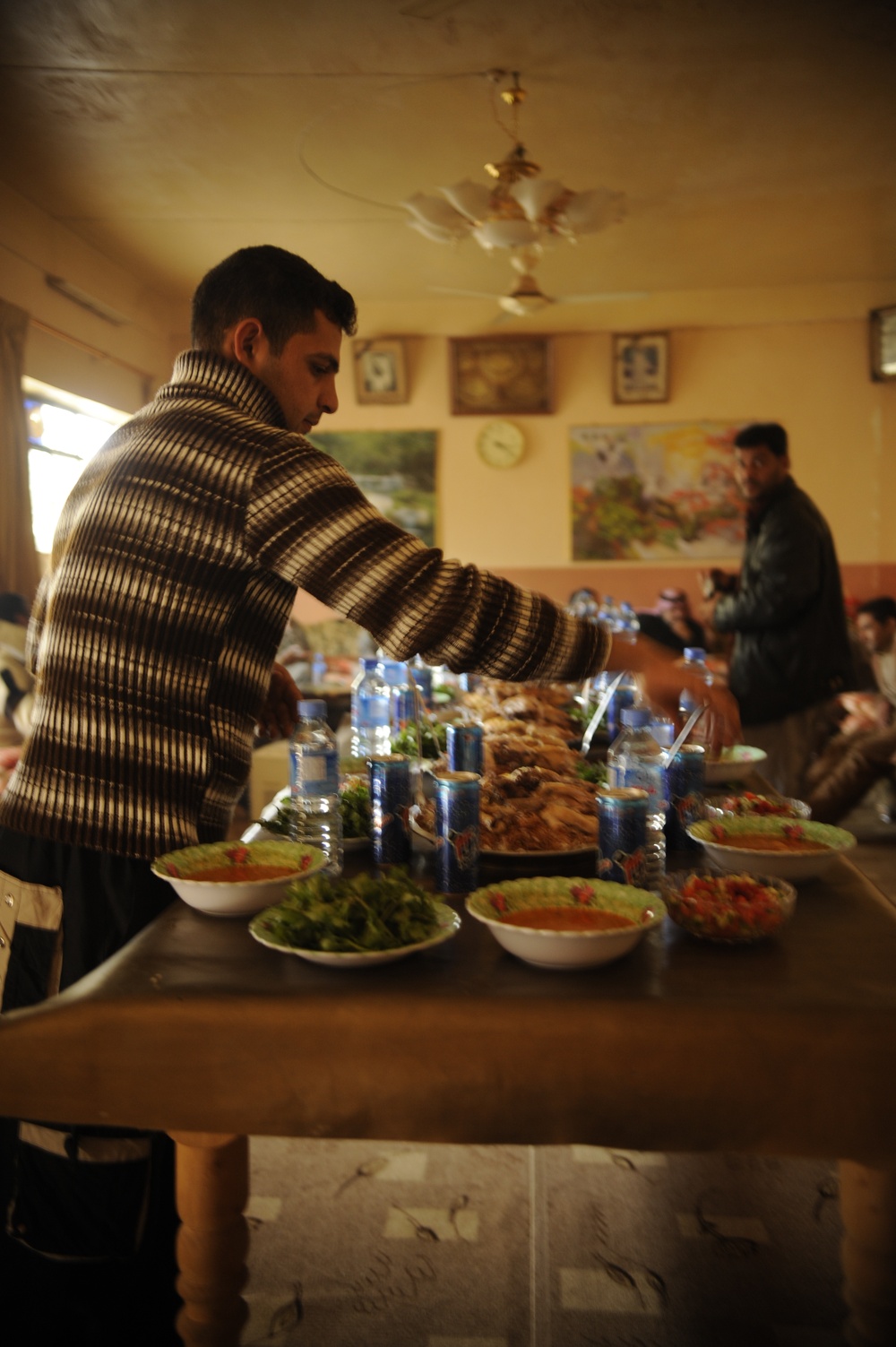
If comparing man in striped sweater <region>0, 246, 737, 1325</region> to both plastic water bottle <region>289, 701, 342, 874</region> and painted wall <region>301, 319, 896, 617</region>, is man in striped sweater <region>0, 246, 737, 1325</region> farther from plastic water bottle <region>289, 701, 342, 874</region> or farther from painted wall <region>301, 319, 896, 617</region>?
painted wall <region>301, 319, 896, 617</region>

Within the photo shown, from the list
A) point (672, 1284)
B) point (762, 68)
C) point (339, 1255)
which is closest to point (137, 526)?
point (339, 1255)

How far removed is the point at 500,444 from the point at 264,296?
6.13 metres

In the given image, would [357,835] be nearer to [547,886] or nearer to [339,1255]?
[547,886]

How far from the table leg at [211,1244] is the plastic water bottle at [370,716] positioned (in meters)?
1.36

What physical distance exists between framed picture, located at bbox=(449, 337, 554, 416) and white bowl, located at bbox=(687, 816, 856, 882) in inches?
249

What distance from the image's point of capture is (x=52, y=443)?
20.8 feet

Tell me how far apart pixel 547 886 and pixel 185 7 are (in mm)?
3747

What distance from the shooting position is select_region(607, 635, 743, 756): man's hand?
150 centimetres

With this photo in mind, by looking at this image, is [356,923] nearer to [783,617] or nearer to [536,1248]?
[536,1248]

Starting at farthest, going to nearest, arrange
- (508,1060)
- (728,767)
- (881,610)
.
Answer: (881,610), (728,767), (508,1060)

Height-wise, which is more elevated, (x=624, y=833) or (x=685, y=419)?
(x=685, y=419)

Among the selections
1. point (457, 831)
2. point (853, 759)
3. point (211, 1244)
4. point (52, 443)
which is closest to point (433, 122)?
point (52, 443)

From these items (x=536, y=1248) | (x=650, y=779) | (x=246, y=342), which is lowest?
(x=536, y=1248)

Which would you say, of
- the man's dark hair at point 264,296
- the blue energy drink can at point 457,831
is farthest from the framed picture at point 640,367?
the blue energy drink can at point 457,831
